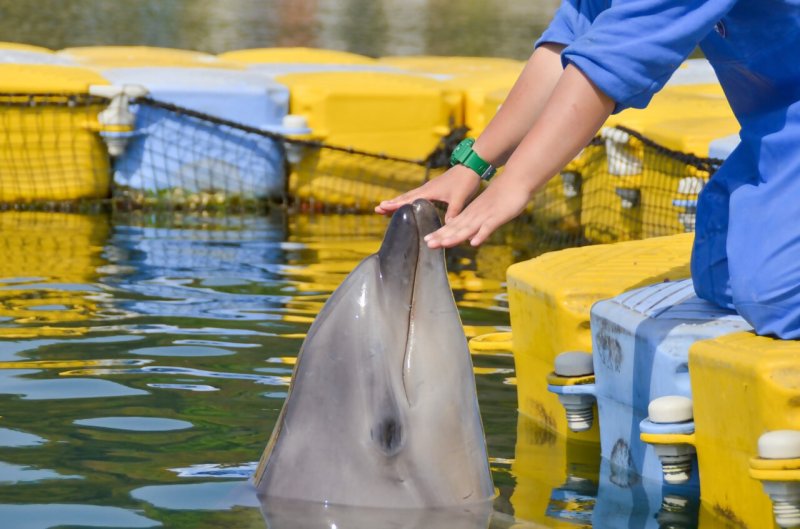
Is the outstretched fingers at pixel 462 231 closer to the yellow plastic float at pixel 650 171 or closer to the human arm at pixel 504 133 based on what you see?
the human arm at pixel 504 133

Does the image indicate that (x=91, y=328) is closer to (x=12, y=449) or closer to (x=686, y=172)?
(x=12, y=449)

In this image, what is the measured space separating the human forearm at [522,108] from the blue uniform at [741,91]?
0.22 feet

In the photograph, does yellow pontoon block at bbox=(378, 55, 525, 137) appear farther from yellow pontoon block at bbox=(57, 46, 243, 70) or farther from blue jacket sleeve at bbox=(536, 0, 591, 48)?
blue jacket sleeve at bbox=(536, 0, 591, 48)

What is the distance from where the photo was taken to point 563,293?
455cm

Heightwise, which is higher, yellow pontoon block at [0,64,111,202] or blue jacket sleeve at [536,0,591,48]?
blue jacket sleeve at [536,0,591,48]

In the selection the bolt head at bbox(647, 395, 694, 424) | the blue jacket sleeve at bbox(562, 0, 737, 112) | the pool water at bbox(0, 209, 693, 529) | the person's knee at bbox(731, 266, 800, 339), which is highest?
the blue jacket sleeve at bbox(562, 0, 737, 112)

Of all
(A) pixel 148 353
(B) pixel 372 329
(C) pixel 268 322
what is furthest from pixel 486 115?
(B) pixel 372 329

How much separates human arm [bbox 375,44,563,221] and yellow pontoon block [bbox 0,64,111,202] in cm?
639

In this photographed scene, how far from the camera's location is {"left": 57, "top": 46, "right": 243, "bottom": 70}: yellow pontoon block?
1104cm

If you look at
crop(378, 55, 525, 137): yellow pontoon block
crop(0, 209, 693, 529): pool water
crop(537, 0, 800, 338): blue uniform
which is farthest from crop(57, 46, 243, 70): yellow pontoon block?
crop(537, 0, 800, 338): blue uniform

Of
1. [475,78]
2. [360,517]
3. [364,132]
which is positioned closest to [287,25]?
[475,78]

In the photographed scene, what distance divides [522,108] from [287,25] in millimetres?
30227

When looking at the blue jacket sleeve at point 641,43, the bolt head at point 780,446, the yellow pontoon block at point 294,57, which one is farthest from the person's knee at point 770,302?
the yellow pontoon block at point 294,57

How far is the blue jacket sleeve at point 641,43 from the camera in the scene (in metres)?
3.17
